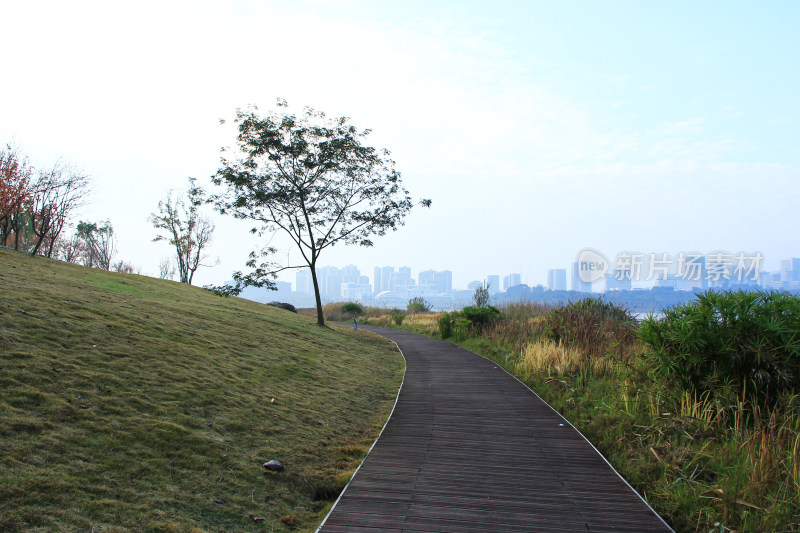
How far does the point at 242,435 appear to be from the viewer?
6684 mm

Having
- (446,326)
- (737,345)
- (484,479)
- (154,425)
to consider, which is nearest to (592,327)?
(737,345)

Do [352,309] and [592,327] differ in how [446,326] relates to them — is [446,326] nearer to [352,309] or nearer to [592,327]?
[592,327]

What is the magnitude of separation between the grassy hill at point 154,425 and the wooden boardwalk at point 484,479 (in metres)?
0.57

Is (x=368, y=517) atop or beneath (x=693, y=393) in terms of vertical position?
beneath

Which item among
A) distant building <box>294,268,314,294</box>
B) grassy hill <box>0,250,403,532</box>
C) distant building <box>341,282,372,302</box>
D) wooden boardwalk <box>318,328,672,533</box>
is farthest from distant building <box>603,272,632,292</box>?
distant building <box>294,268,314,294</box>

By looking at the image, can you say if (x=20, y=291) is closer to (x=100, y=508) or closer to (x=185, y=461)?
(x=185, y=461)

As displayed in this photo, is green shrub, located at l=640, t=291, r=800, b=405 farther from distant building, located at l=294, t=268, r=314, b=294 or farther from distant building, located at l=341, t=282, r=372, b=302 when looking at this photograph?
distant building, located at l=294, t=268, r=314, b=294

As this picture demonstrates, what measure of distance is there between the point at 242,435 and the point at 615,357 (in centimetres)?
777

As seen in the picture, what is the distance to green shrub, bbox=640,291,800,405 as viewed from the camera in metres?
6.70

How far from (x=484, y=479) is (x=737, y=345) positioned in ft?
13.8

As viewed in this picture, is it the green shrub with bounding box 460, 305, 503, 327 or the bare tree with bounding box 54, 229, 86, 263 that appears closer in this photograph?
the green shrub with bounding box 460, 305, 503, 327

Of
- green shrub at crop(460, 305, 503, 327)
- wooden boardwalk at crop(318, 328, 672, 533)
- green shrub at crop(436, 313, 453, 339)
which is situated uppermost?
green shrub at crop(460, 305, 503, 327)

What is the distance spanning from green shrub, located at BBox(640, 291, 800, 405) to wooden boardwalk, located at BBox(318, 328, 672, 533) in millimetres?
1964

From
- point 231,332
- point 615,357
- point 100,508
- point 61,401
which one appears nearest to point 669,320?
point 615,357
